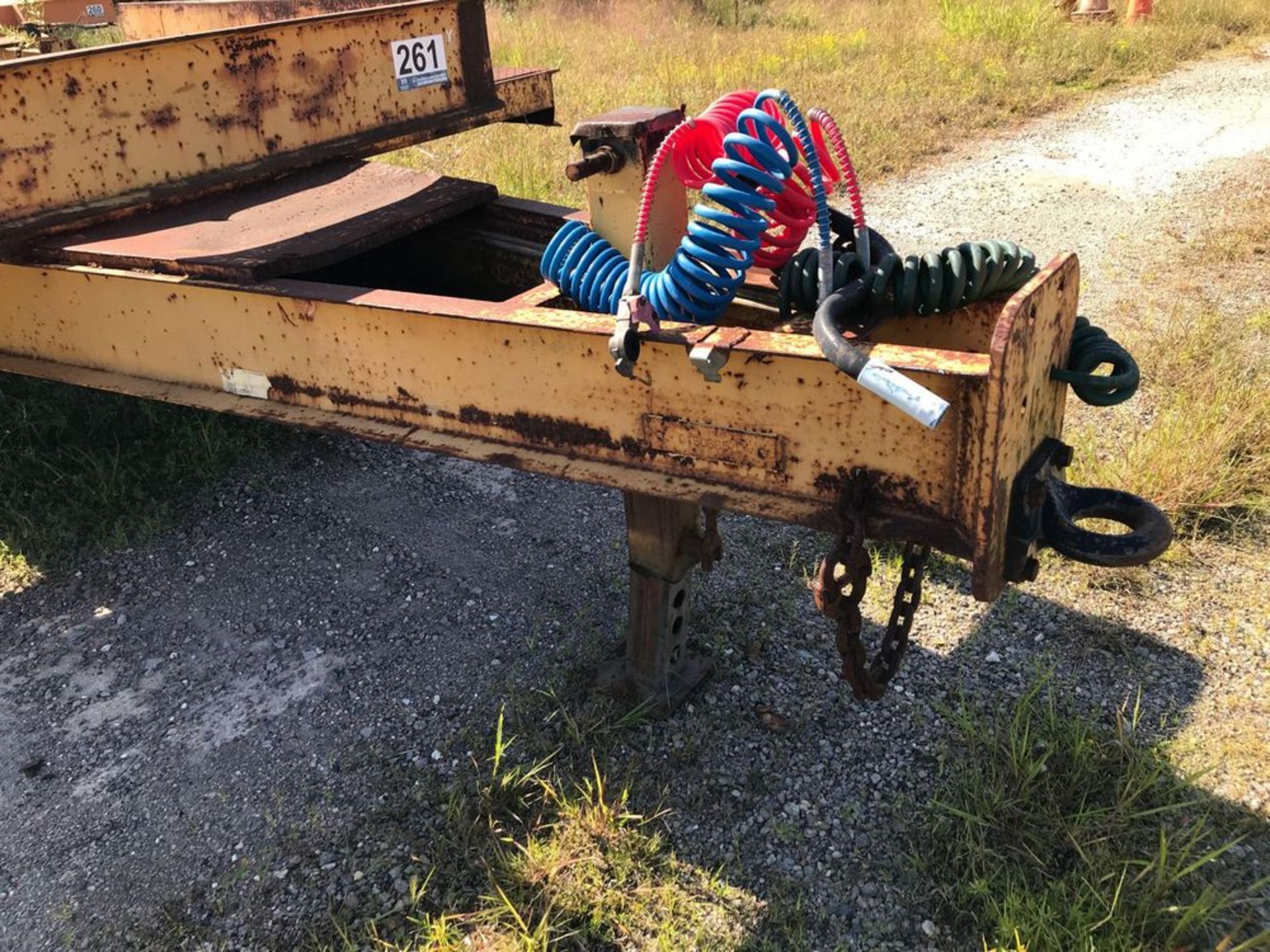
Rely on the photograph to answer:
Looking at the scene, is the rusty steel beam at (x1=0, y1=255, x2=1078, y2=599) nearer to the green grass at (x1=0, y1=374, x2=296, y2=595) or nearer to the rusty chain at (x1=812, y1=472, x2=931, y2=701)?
the rusty chain at (x1=812, y1=472, x2=931, y2=701)

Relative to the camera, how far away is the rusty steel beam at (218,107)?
2.44 m

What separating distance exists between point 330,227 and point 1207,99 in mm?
8559

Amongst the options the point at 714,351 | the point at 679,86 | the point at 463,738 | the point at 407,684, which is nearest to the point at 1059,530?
the point at 714,351

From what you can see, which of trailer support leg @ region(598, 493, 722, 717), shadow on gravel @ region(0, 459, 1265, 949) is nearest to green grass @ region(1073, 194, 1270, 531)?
shadow on gravel @ region(0, 459, 1265, 949)

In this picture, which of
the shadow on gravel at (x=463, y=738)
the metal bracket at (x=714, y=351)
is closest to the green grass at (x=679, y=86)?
the shadow on gravel at (x=463, y=738)

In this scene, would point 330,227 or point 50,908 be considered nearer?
point 50,908

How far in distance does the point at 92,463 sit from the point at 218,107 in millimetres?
1639

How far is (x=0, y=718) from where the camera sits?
9.28ft

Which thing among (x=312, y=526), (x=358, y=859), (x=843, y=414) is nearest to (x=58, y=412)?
(x=312, y=526)

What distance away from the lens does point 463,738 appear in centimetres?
267

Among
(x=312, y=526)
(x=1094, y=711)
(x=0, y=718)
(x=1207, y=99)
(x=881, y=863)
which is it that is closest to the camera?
(x=881, y=863)

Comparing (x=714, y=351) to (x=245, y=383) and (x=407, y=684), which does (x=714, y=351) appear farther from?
(x=407, y=684)

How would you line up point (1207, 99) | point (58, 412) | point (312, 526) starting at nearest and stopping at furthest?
point (312, 526) → point (58, 412) → point (1207, 99)

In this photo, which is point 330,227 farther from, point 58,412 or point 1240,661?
point 1240,661
